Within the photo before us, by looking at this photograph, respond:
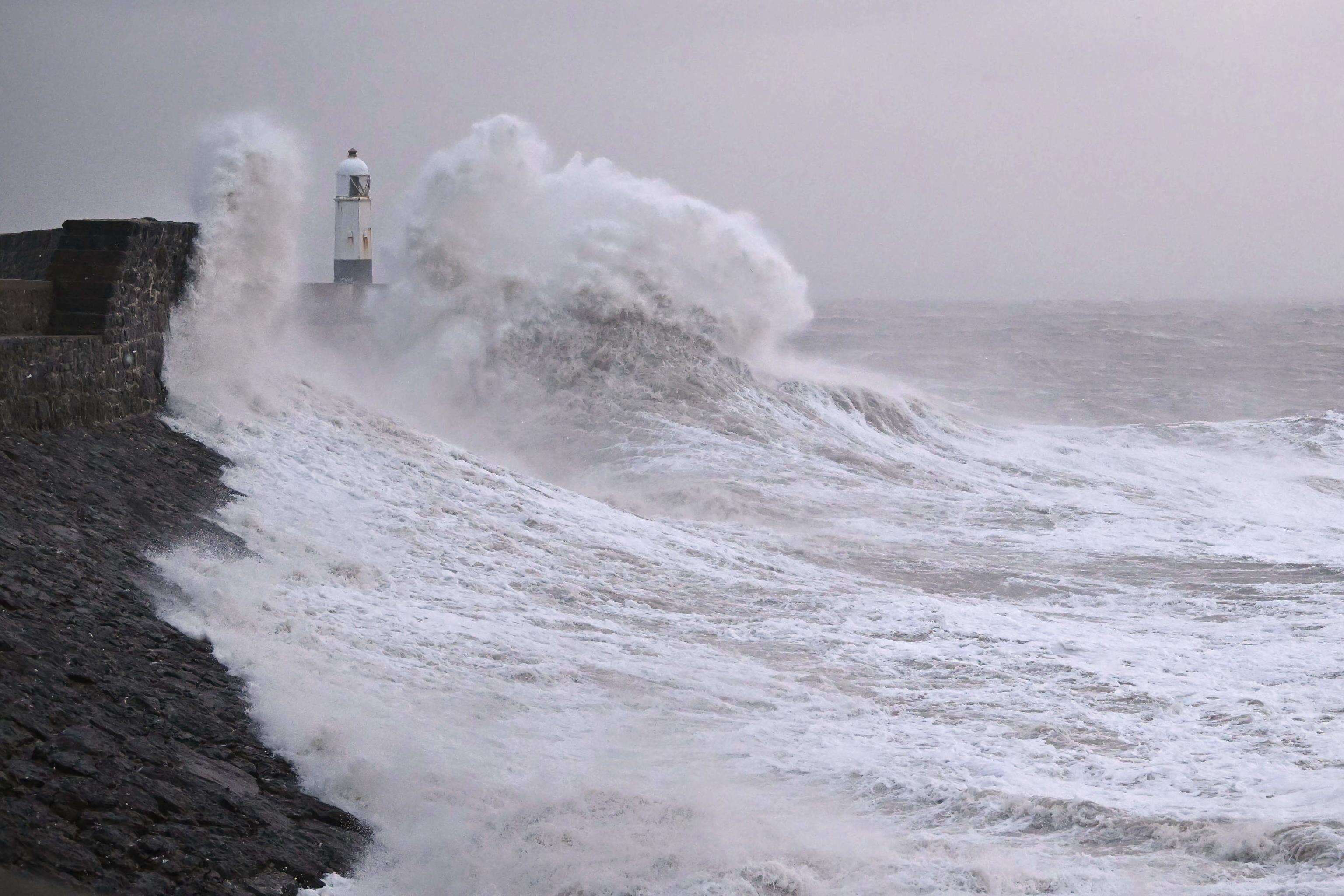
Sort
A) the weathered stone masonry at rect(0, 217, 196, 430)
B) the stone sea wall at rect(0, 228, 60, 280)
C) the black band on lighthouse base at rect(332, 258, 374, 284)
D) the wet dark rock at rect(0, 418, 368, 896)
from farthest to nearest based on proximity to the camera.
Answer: the black band on lighthouse base at rect(332, 258, 374, 284)
the stone sea wall at rect(0, 228, 60, 280)
the weathered stone masonry at rect(0, 217, 196, 430)
the wet dark rock at rect(0, 418, 368, 896)

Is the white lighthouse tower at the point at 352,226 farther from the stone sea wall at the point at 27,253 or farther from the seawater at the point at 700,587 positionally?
the stone sea wall at the point at 27,253

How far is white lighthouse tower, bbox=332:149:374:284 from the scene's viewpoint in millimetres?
19141

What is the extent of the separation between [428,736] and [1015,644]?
11.3 feet

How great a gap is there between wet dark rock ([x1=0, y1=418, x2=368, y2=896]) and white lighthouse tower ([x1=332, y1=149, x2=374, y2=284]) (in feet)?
44.8

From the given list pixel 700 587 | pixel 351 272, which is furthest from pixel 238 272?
pixel 351 272

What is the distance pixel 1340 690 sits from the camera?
6.12 m

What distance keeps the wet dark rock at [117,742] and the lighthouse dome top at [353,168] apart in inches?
554

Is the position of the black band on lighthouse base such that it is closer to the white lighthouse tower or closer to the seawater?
the white lighthouse tower

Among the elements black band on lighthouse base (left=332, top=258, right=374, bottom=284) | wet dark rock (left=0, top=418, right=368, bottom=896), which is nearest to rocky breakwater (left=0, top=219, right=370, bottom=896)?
wet dark rock (left=0, top=418, right=368, bottom=896)

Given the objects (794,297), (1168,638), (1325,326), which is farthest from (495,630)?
(1325,326)

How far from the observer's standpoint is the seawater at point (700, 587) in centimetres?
453

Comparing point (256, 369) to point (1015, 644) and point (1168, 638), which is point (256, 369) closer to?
point (1015, 644)

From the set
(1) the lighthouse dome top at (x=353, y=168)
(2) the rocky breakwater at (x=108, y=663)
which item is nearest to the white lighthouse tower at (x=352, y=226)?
(1) the lighthouse dome top at (x=353, y=168)

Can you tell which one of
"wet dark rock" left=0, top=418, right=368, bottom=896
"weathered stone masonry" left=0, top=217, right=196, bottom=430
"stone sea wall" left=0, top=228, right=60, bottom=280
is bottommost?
"wet dark rock" left=0, top=418, right=368, bottom=896
